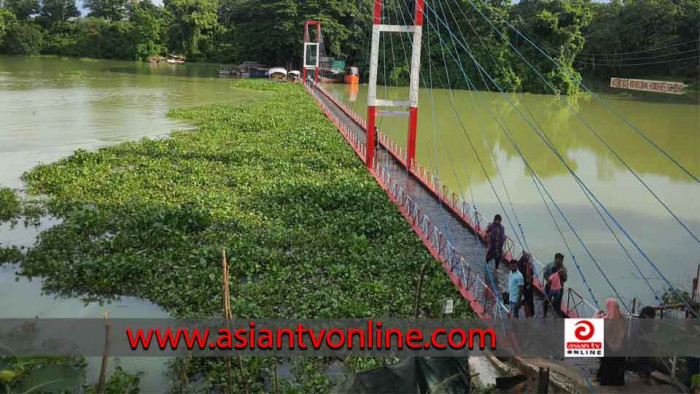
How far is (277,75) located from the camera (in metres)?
52.4

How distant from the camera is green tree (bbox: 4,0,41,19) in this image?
240ft

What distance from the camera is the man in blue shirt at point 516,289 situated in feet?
23.5

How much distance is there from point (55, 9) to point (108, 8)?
6617 mm

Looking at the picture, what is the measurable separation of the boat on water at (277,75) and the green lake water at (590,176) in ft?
53.6

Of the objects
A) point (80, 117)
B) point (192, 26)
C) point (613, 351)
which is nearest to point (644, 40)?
point (80, 117)

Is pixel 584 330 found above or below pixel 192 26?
below

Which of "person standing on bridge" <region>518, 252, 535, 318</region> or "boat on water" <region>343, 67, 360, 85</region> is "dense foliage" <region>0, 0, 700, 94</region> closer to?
"boat on water" <region>343, 67, 360, 85</region>

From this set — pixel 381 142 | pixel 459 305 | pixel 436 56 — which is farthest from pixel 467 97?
pixel 459 305

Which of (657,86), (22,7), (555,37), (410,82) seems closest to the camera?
(410,82)

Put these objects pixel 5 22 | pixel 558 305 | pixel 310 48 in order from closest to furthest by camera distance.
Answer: pixel 558 305, pixel 310 48, pixel 5 22

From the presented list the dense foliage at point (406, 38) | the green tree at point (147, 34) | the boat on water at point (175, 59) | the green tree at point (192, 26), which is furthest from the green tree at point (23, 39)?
the boat on water at point (175, 59)

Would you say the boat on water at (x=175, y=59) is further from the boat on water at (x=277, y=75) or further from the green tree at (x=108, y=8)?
the boat on water at (x=277, y=75)

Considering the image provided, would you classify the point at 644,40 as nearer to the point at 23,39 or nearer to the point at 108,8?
the point at 108,8

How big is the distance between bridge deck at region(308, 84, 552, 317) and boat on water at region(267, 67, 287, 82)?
1377 inches
